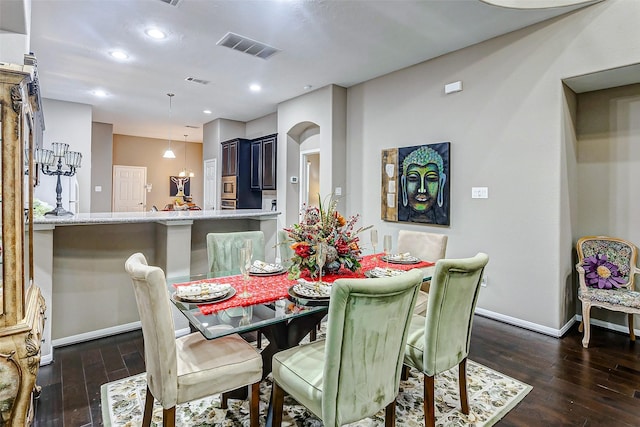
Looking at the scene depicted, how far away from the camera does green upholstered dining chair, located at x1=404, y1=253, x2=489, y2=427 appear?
1677 millimetres

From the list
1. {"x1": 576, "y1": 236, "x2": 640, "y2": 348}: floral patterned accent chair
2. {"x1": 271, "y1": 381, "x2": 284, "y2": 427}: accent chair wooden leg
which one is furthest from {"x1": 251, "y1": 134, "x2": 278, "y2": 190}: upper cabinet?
{"x1": 271, "y1": 381, "x2": 284, "y2": 427}: accent chair wooden leg

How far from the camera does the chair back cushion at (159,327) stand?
1412 mm

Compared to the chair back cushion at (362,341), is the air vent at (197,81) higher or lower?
higher

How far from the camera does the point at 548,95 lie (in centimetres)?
316

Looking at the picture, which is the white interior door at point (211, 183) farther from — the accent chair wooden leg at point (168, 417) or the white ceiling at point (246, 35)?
the accent chair wooden leg at point (168, 417)

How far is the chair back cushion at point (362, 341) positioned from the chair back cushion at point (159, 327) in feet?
2.22

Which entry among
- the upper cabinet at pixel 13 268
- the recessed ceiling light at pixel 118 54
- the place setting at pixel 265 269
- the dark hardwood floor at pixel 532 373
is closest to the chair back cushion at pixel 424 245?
the dark hardwood floor at pixel 532 373

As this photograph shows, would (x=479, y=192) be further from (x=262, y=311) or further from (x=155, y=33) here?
(x=155, y=33)

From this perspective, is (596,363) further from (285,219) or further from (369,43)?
(285,219)

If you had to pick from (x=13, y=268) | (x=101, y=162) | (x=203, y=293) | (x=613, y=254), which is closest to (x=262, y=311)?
(x=203, y=293)

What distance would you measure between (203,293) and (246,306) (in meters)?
0.26

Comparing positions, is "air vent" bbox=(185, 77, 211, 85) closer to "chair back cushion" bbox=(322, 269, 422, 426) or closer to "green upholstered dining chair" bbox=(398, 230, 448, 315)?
"green upholstered dining chair" bbox=(398, 230, 448, 315)

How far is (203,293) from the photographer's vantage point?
1817 millimetres

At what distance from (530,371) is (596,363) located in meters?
0.59
